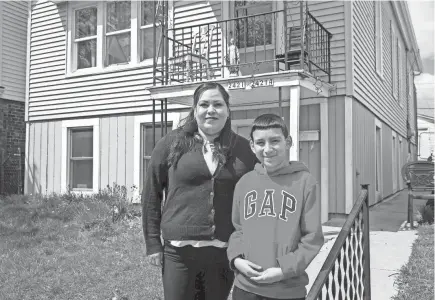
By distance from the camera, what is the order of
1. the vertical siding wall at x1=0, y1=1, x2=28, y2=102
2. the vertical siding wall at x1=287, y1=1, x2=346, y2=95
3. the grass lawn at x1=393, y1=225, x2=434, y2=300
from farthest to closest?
the vertical siding wall at x1=0, y1=1, x2=28, y2=102 → the vertical siding wall at x1=287, y1=1, x2=346, y2=95 → the grass lawn at x1=393, y1=225, x2=434, y2=300

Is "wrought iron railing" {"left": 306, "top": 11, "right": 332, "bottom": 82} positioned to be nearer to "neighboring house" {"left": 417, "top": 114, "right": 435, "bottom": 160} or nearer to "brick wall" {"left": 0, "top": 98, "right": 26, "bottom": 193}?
"brick wall" {"left": 0, "top": 98, "right": 26, "bottom": 193}

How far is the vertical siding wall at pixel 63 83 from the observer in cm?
941

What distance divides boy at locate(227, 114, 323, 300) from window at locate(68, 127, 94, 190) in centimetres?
878

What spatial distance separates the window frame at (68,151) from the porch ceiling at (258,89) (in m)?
2.79

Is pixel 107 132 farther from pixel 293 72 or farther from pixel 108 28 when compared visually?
pixel 293 72

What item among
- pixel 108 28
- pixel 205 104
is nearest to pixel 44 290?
pixel 205 104

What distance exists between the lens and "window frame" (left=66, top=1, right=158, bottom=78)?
30.9 feet

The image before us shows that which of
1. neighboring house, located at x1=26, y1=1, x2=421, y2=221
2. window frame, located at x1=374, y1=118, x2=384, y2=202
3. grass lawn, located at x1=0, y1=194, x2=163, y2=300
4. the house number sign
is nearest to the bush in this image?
grass lawn, located at x1=0, y1=194, x2=163, y2=300

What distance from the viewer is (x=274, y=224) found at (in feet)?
5.88

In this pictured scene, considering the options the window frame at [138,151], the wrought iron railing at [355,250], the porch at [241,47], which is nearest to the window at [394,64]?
the porch at [241,47]

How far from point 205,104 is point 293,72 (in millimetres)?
4075

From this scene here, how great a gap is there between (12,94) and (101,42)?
156 inches

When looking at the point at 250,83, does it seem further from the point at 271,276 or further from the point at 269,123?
the point at 271,276

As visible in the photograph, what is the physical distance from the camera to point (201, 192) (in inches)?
84.5
